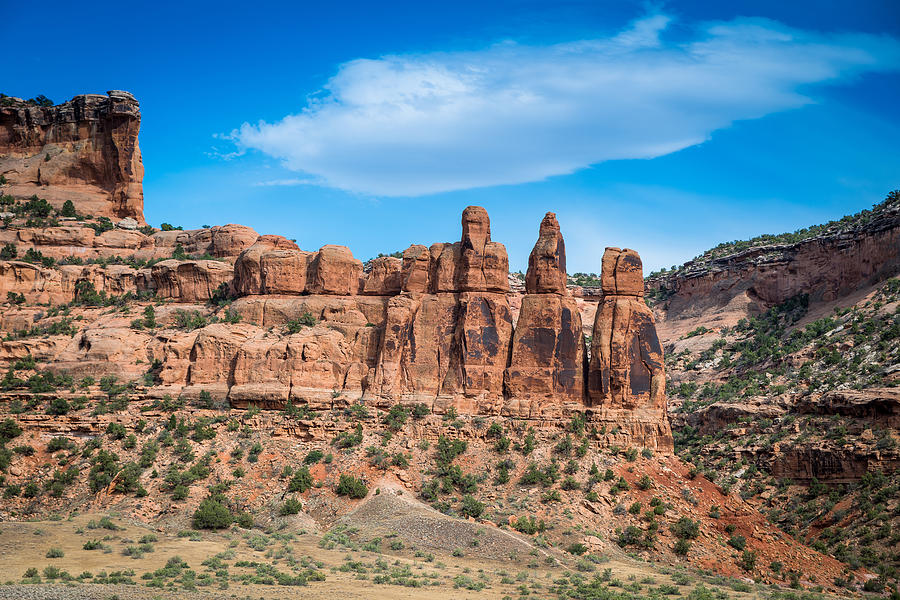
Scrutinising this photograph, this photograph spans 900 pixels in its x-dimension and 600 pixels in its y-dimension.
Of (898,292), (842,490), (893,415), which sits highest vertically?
(898,292)

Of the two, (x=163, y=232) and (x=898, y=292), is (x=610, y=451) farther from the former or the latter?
(x=163, y=232)

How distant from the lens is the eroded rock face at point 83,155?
8525 cm

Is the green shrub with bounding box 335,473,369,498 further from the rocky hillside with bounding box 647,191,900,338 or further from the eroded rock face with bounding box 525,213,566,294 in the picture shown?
the rocky hillside with bounding box 647,191,900,338

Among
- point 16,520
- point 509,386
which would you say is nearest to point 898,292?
point 509,386

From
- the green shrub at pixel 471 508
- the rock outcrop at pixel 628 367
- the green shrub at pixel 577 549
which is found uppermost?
the rock outcrop at pixel 628 367

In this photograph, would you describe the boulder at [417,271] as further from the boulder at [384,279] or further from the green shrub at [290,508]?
the green shrub at [290,508]

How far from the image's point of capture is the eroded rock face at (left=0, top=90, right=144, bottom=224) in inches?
3356

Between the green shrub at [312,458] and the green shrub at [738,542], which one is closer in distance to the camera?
the green shrub at [738,542]

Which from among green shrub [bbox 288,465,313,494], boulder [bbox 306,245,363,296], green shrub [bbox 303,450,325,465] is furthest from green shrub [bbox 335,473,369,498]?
boulder [bbox 306,245,363,296]

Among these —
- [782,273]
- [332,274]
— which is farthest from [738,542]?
[782,273]

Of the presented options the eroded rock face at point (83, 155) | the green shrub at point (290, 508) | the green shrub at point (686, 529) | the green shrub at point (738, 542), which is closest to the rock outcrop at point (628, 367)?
the green shrub at point (686, 529)

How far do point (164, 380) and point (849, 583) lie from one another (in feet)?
144

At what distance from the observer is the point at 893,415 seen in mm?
61281

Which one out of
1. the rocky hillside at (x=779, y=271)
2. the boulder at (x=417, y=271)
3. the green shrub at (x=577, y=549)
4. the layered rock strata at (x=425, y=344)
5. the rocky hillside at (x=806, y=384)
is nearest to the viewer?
the green shrub at (x=577, y=549)
